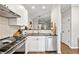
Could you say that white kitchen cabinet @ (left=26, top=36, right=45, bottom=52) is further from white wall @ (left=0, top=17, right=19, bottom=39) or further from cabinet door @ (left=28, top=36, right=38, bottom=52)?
white wall @ (left=0, top=17, right=19, bottom=39)

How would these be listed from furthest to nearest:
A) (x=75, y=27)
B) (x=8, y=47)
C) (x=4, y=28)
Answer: (x=75, y=27), (x=4, y=28), (x=8, y=47)

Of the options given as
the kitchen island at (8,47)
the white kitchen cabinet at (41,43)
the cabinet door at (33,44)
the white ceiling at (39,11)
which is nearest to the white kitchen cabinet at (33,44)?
the cabinet door at (33,44)

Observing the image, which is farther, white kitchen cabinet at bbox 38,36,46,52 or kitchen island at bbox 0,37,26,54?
white kitchen cabinet at bbox 38,36,46,52

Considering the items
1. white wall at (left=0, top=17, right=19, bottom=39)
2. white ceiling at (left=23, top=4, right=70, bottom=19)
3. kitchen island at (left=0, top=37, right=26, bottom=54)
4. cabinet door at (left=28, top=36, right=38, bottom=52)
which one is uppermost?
white ceiling at (left=23, top=4, right=70, bottom=19)

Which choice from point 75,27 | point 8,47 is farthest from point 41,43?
point 8,47

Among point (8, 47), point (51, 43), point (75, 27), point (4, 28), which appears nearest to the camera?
point (8, 47)

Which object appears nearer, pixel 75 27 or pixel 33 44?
pixel 33 44

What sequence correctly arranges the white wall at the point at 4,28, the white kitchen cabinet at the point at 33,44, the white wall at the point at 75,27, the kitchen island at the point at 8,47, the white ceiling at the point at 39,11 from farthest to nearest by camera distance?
the white wall at the point at 75,27, the white ceiling at the point at 39,11, the white kitchen cabinet at the point at 33,44, the white wall at the point at 4,28, the kitchen island at the point at 8,47

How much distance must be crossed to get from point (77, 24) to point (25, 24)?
2.12m

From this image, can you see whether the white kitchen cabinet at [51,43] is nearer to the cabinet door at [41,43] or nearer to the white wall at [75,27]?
the cabinet door at [41,43]

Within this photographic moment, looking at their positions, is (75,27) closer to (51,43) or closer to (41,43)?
(51,43)

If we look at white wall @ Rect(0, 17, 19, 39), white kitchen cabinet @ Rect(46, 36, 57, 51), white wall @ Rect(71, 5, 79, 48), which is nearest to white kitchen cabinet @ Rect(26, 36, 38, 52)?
white kitchen cabinet @ Rect(46, 36, 57, 51)

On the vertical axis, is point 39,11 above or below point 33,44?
above
